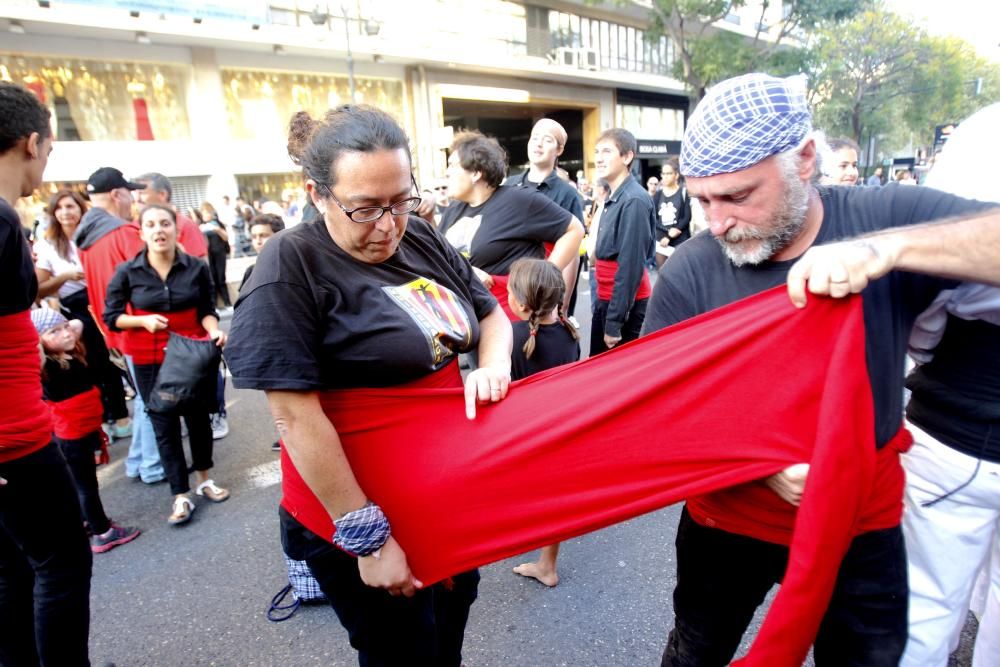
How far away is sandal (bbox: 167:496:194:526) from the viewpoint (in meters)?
3.62

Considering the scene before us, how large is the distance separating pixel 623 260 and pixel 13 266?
3058 millimetres

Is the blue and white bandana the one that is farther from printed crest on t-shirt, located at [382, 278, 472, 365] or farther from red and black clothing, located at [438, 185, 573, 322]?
red and black clothing, located at [438, 185, 573, 322]

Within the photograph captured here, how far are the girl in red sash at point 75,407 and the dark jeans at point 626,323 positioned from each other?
122 inches

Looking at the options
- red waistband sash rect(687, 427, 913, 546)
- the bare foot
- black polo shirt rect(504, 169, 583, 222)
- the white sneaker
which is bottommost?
the bare foot

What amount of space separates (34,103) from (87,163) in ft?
52.4

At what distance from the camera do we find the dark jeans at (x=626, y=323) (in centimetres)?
403

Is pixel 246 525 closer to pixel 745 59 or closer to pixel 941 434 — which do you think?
pixel 941 434

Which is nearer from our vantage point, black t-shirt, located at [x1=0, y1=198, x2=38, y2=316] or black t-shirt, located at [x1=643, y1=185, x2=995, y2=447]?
black t-shirt, located at [x1=643, y1=185, x2=995, y2=447]

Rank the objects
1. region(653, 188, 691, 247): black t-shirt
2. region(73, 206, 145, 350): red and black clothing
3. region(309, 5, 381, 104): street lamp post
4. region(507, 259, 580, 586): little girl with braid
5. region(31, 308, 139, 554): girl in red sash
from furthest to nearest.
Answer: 1. region(309, 5, 381, 104): street lamp post
2. region(653, 188, 691, 247): black t-shirt
3. region(73, 206, 145, 350): red and black clothing
4. region(31, 308, 139, 554): girl in red sash
5. region(507, 259, 580, 586): little girl with braid

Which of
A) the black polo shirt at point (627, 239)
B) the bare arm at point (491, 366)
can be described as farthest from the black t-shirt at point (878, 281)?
the black polo shirt at point (627, 239)

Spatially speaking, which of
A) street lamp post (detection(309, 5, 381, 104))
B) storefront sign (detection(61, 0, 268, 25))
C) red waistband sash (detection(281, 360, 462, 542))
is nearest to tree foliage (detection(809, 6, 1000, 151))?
street lamp post (detection(309, 5, 381, 104))

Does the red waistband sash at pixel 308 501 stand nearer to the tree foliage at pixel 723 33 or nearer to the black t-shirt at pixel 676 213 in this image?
the black t-shirt at pixel 676 213

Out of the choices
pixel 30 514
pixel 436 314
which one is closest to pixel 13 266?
pixel 30 514

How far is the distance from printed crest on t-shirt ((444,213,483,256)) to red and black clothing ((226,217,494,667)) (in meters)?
1.49
